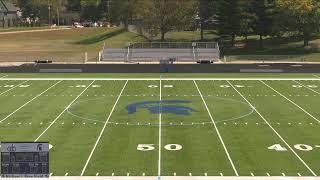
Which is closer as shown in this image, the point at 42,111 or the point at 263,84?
the point at 42,111

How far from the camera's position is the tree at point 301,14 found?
247 ft

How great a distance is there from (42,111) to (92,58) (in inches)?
1555

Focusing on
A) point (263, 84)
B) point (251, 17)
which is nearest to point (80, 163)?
point (263, 84)

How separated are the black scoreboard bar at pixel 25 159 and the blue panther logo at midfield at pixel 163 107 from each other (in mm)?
18932

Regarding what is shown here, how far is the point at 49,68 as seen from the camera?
Answer: 59938mm

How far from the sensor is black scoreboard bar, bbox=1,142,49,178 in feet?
48.7

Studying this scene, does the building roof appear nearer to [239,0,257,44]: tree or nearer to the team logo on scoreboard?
[239,0,257,44]: tree

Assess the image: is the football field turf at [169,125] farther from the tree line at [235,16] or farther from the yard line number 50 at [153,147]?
the tree line at [235,16]

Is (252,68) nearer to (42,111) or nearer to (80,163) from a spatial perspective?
(42,111)

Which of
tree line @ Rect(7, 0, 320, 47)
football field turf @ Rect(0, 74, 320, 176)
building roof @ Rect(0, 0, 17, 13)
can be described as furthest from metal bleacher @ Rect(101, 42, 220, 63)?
building roof @ Rect(0, 0, 17, 13)

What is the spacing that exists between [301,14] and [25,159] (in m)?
66.3

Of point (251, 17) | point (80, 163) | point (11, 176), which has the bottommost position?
point (80, 163)

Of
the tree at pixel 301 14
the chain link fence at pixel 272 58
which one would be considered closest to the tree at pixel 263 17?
the tree at pixel 301 14

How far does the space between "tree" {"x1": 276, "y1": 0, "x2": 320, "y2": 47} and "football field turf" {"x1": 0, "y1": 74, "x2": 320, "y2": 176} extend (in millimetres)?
29325
